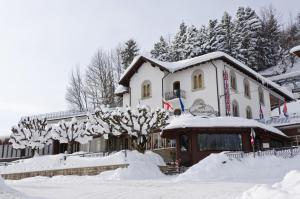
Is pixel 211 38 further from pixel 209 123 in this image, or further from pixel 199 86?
pixel 209 123

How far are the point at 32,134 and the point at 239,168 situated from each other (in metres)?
22.5

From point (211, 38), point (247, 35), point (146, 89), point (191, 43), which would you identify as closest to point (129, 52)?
point (191, 43)

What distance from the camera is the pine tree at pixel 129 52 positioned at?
176 feet

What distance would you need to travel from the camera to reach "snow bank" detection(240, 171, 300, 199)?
5.76 metres

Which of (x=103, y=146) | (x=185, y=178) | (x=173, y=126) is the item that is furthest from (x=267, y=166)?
(x=103, y=146)

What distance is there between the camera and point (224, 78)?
2923 cm

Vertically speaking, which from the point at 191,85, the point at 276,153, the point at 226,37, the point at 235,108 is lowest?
the point at 276,153

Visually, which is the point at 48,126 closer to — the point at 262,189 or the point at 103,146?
the point at 103,146

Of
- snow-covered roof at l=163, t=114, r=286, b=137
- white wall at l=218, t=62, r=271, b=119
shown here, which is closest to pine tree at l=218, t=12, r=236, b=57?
white wall at l=218, t=62, r=271, b=119

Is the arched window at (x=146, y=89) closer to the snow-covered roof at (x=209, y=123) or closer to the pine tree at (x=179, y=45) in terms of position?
the snow-covered roof at (x=209, y=123)

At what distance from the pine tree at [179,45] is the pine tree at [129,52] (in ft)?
20.0

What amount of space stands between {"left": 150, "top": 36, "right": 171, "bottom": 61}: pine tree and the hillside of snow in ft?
105

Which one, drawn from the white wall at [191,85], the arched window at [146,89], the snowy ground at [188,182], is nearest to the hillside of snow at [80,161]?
the snowy ground at [188,182]

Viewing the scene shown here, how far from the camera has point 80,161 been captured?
82.2 ft
